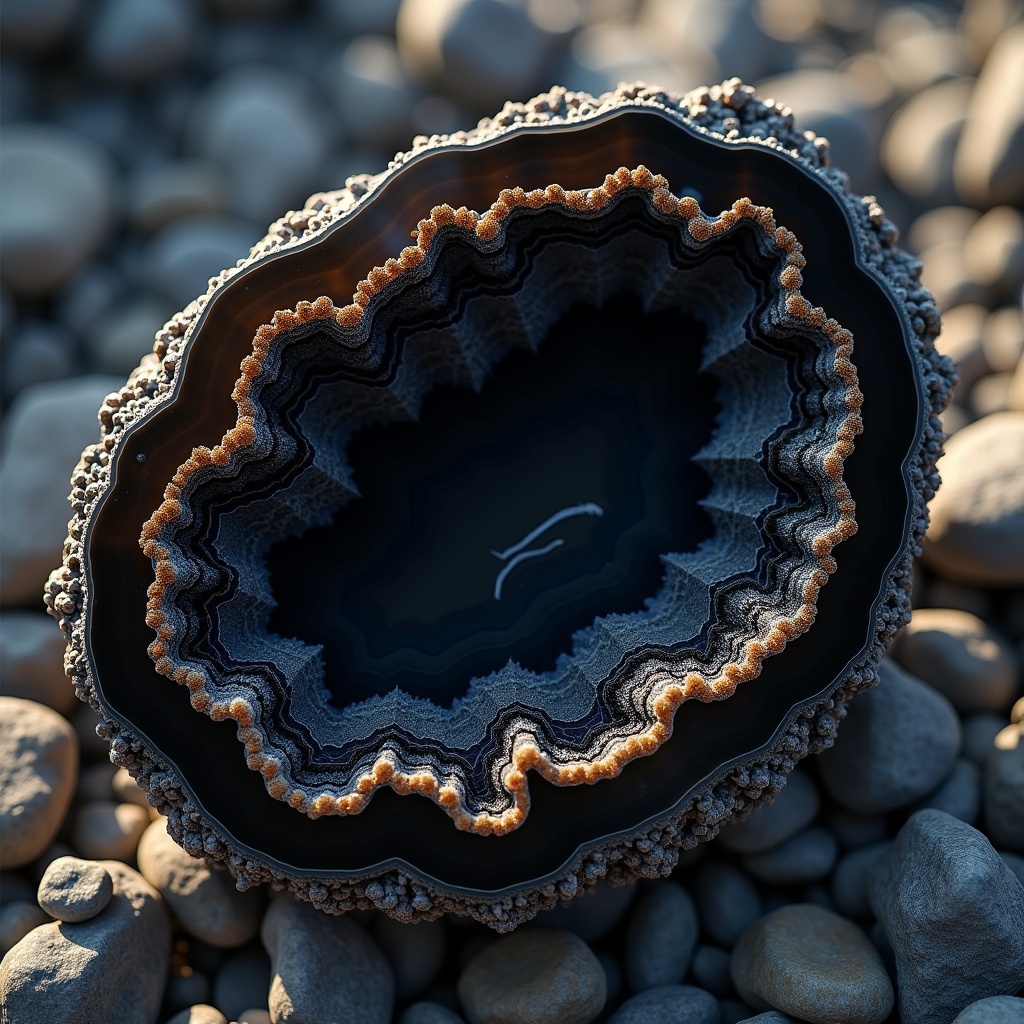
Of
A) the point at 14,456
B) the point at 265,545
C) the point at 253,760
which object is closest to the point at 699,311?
the point at 265,545

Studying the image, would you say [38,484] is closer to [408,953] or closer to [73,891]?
[73,891]

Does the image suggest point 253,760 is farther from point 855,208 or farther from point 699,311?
point 855,208

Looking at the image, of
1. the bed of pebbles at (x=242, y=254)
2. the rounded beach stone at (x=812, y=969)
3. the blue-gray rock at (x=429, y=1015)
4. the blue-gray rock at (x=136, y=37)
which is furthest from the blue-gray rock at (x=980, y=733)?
the blue-gray rock at (x=136, y=37)

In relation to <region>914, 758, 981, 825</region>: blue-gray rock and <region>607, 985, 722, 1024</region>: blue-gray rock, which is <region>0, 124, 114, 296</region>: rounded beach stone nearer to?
<region>607, 985, 722, 1024</region>: blue-gray rock

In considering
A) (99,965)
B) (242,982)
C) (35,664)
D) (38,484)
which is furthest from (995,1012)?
(38,484)

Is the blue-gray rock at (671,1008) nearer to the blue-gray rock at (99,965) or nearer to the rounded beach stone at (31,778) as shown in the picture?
the blue-gray rock at (99,965)

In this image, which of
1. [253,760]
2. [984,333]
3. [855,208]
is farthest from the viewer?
[984,333]

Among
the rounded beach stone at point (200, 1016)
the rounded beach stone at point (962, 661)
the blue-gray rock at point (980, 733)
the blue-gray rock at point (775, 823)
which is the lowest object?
the rounded beach stone at point (200, 1016)
